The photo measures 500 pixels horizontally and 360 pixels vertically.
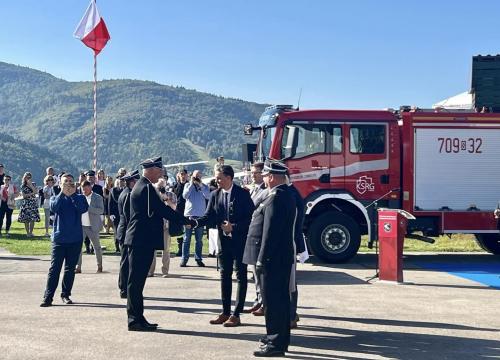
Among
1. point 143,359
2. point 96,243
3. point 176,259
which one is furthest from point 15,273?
point 143,359

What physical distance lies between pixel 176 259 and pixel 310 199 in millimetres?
3584

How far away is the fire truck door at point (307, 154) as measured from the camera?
14648mm

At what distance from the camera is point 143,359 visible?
22.2 ft

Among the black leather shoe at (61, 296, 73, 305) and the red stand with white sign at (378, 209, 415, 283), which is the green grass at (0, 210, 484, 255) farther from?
the black leather shoe at (61, 296, 73, 305)

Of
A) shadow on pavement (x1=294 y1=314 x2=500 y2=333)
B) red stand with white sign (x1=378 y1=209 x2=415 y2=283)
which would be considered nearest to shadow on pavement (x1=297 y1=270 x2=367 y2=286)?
red stand with white sign (x1=378 y1=209 x2=415 y2=283)

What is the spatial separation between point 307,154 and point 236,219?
6.46 metres

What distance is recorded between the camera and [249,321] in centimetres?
876

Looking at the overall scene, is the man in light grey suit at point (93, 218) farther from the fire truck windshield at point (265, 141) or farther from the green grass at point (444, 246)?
the green grass at point (444, 246)

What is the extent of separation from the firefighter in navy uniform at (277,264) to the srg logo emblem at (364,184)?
309 inches

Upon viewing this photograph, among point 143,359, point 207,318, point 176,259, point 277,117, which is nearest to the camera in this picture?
point 143,359

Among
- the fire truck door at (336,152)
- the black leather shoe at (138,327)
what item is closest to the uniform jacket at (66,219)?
the black leather shoe at (138,327)

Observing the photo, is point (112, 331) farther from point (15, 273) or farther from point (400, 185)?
point (400, 185)

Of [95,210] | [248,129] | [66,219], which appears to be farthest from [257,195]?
[248,129]

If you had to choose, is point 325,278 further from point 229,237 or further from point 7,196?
point 7,196
